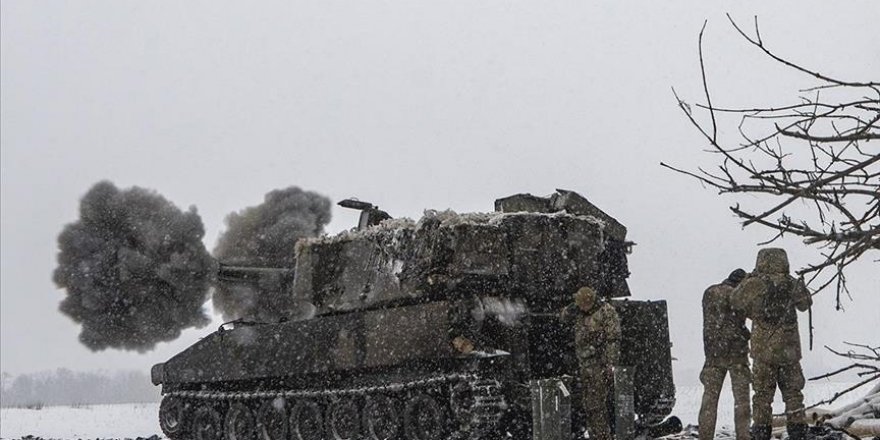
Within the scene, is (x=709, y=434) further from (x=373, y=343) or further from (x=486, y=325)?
(x=373, y=343)

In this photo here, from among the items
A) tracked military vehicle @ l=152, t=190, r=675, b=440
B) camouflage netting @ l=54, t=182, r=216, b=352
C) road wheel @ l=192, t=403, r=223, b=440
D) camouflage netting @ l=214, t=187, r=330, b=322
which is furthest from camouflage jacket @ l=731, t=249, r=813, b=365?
camouflage netting @ l=214, t=187, r=330, b=322

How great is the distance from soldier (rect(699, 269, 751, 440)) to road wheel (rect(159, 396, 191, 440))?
7859mm

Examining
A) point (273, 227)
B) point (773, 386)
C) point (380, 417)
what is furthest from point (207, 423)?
point (273, 227)

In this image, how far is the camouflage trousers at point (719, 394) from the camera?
872 cm

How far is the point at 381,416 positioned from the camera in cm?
1089

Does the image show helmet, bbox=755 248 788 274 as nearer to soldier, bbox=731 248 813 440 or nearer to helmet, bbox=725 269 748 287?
soldier, bbox=731 248 813 440

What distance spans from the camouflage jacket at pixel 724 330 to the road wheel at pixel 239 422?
6.33m

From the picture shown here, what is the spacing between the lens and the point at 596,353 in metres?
9.34

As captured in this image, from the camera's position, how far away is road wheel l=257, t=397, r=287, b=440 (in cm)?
1219

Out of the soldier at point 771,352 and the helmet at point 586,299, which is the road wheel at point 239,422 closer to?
the helmet at point 586,299

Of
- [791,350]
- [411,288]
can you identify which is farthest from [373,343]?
[791,350]

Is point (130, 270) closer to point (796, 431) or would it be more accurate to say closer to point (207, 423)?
point (207, 423)

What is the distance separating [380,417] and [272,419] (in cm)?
216

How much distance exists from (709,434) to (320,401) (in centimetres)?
484
